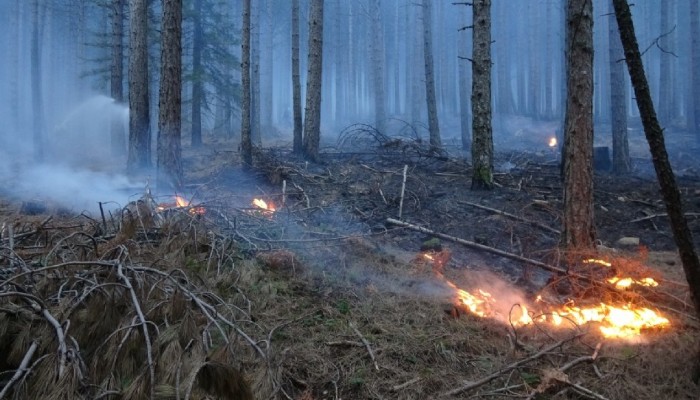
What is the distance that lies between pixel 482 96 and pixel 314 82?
220 inches

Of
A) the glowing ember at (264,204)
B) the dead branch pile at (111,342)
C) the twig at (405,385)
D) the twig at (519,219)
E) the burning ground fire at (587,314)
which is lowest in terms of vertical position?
the twig at (405,385)

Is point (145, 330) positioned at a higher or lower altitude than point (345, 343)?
higher

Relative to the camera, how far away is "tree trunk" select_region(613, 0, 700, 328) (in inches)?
128

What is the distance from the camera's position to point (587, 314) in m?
4.55

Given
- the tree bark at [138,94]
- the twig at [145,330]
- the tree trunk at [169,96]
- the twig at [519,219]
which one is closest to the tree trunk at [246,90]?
the tree bark at [138,94]

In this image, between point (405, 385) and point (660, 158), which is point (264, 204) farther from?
point (660, 158)

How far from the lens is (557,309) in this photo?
4.70 metres

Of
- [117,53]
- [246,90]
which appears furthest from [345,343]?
[117,53]

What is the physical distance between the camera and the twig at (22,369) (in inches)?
81.1

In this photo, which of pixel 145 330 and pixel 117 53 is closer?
pixel 145 330

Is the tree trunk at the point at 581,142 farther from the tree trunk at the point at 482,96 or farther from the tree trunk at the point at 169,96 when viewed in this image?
the tree trunk at the point at 169,96

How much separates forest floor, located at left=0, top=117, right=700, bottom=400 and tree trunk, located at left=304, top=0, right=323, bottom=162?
451 cm

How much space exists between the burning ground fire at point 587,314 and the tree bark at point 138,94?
9848 millimetres

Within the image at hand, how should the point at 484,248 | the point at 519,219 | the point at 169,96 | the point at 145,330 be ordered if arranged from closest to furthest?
the point at 145,330
the point at 484,248
the point at 519,219
the point at 169,96
